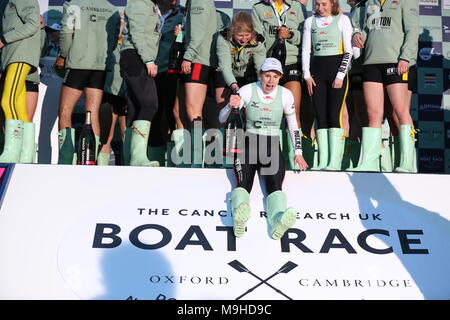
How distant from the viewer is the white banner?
360 centimetres

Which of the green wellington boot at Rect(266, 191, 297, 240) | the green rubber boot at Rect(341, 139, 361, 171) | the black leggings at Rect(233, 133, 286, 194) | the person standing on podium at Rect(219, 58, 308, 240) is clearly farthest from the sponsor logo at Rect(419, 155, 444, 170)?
the green wellington boot at Rect(266, 191, 297, 240)

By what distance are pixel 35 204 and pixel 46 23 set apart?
3018mm

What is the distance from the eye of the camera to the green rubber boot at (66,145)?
5285 millimetres

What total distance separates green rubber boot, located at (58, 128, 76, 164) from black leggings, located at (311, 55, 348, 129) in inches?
85.3

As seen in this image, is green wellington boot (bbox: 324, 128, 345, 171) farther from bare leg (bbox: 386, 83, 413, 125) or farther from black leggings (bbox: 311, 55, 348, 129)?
bare leg (bbox: 386, 83, 413, 125)

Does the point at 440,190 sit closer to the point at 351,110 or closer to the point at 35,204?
the point at 351,110

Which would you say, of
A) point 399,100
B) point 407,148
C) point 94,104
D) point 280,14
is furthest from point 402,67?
point 94,104

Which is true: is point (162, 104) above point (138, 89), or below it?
below

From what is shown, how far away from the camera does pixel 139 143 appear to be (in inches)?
189

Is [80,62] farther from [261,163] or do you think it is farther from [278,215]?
[278,215]

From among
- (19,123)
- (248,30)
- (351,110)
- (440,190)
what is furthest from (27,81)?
(440,190)

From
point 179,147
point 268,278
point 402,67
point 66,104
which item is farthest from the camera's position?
point 66,104

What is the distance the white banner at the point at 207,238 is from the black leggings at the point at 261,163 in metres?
0.14

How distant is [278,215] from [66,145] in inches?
89.3
